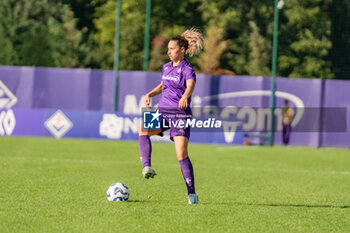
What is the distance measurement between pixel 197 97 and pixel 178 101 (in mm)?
16998

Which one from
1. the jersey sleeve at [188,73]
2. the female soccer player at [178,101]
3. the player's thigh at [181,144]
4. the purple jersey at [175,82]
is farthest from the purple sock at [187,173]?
the jersey sleeve at [188,73]

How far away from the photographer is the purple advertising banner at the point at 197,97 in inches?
917

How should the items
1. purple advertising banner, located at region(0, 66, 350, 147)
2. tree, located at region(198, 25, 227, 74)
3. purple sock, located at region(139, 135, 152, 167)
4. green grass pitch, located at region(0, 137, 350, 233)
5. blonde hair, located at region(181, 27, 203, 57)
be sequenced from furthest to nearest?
tree, located at region(198, 25, 227, 74), purple advertising banner, located at region(0, 66, 350, 147), blonde hair, located at region(181, 27, 203, 57), purple sock, located at region(139, 135, 152, 167), green grass pitch, located at region(0, 137, 350, 233)

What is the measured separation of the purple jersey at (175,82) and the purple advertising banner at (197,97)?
48.5 ft

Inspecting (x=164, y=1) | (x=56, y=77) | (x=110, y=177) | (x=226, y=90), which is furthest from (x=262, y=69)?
(x=110, y=177)

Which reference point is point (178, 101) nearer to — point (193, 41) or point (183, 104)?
point (183, 104)

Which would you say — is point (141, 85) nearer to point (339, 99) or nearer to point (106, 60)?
point (339, 99)

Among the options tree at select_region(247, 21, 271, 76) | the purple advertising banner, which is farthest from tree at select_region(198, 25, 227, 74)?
the purple advertising banner

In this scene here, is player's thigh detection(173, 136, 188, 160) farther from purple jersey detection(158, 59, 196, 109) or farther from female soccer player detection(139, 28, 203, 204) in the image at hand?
purple jersey detection(158, 59, 196, 109)

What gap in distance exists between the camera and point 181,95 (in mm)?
7906

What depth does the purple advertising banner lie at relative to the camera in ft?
76.4

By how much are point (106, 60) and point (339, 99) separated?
76.5ft

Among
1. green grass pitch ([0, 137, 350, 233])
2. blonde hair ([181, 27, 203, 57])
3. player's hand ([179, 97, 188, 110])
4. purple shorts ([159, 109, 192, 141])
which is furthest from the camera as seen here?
blonde hair ([181, 27, 203, 57])

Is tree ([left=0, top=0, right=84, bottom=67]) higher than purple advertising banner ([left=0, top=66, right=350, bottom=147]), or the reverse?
tree ([left=0, top=0, right=84, bottom=67])
